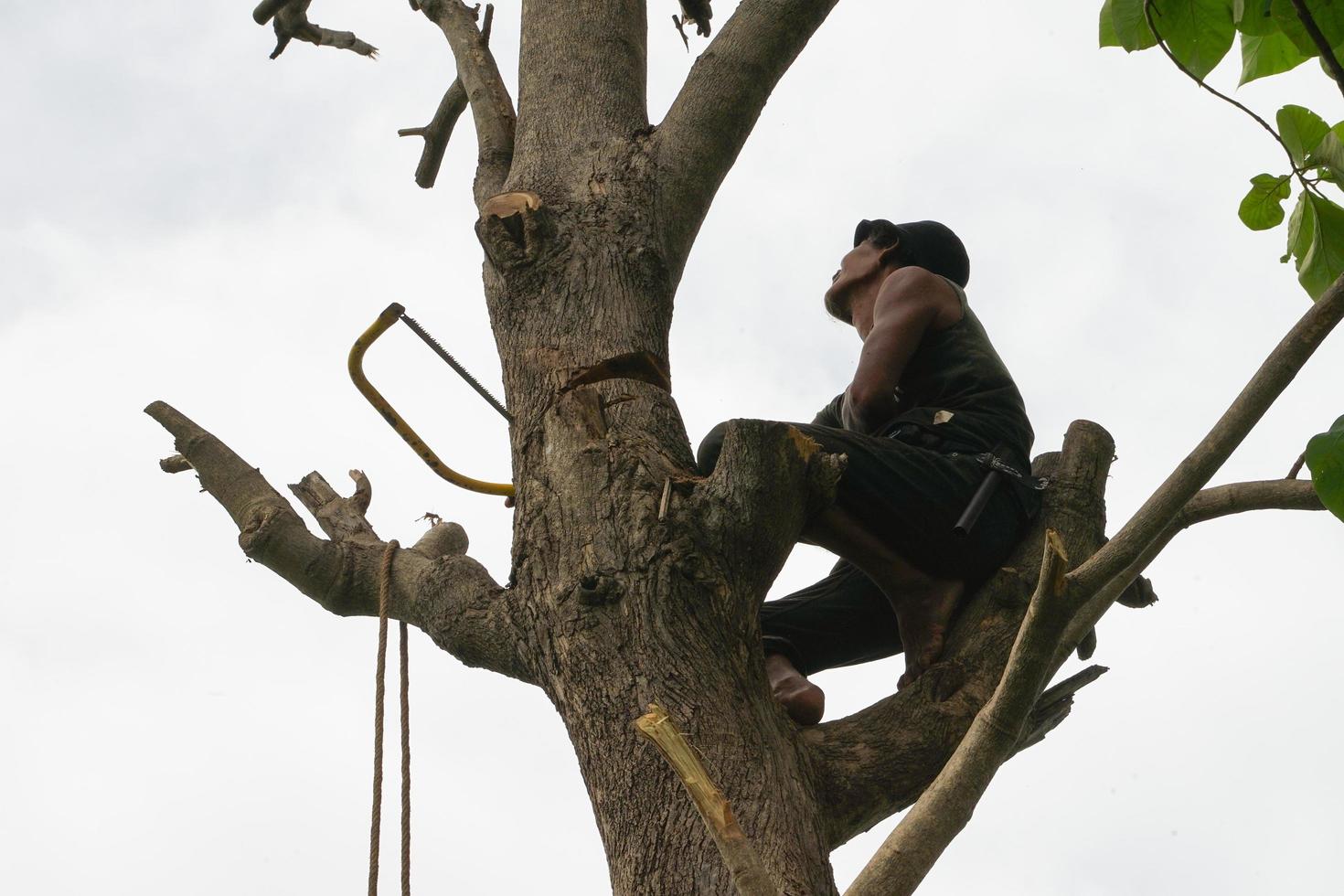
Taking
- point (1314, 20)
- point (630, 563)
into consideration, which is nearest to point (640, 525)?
point (630, 563)

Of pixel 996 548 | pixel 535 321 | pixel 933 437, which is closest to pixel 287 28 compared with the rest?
pixel 535 321

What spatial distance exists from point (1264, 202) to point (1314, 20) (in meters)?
0.45

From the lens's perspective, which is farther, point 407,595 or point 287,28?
point 287,28

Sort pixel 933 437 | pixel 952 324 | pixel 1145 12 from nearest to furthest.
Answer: pixel 1145 12
pixel 933 437
pixel 952 324

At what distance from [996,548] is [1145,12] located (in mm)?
1162

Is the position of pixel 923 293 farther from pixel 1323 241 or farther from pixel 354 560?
pixel 354 560

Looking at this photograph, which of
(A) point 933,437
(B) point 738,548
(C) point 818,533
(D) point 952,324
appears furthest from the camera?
(D) point 952,324

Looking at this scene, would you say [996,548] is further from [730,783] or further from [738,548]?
[730,783]

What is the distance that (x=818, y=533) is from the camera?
262 centimetres

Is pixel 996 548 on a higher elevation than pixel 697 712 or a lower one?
higher

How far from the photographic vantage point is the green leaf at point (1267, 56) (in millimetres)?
1905

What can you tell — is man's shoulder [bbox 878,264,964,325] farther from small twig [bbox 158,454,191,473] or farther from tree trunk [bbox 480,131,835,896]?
small twig [bbox 158,454,191,473]

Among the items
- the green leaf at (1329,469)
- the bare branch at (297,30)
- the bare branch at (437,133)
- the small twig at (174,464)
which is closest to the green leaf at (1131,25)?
the green leaf at (1329,469)

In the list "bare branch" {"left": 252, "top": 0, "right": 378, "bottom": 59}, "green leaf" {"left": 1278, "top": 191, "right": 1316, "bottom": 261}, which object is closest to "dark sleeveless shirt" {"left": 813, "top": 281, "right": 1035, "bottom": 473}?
"green leaf" {"left": 1278, "top": 191, "right": 1316, "bottom": 261}
